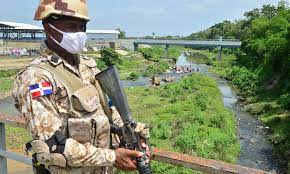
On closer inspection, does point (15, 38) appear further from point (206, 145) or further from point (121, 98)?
point (121, 98)

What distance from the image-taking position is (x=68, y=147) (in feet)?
7.04

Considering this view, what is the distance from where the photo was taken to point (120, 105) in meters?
2.51

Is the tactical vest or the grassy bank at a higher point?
the tactical vest

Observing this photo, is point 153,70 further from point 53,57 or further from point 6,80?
point 53,57

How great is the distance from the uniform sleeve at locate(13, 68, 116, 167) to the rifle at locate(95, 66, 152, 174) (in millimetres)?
214

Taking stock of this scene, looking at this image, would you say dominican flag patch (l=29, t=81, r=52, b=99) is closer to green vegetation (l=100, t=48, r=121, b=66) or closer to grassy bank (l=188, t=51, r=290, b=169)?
grassy bank (l=188, t=51, r=290, b=169)

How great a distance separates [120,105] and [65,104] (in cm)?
38

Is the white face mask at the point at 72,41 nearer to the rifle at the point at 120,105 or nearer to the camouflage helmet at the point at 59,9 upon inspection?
the camouflage helmet at the point at 59,9

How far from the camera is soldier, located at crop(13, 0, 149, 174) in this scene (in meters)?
2.17

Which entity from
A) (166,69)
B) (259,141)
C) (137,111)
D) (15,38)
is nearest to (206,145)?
(259,141)

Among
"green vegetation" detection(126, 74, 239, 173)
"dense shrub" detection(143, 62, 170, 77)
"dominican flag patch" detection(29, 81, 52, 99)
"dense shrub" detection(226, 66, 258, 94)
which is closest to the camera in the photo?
"dominican flag patch" detection(29, 81, 52, 99)

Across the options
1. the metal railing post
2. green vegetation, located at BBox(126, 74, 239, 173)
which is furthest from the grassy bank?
the metal railing post

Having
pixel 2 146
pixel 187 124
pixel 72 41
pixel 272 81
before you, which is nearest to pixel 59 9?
pixel 72 41

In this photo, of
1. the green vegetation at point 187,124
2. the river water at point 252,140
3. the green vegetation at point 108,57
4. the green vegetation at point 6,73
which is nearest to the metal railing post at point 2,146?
the green vegetation at point 187,124
